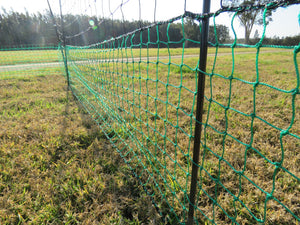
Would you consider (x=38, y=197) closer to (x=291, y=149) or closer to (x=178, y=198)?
(x=178, y=198)

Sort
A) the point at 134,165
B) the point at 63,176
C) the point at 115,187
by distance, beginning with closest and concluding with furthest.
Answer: the point at 115,187, the point at 63,176, the point at 134,165

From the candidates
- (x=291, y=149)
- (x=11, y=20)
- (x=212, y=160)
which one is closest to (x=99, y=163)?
(x=212, y=160)

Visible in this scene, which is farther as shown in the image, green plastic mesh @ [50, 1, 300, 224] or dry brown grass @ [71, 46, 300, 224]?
dry brown grass @ [71, 46, 300, 224]

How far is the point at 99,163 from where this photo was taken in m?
1.65

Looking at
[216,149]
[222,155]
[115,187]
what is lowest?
[115,187]

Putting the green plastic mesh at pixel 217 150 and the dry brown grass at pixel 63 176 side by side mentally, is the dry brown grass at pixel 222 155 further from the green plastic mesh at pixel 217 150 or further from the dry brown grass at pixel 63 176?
the dry brown grass at pixel 63 176

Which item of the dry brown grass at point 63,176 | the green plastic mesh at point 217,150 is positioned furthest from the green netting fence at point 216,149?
the dry brown grass at point 63,176

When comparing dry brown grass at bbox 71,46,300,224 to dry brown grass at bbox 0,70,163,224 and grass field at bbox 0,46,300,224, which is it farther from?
dry brown grass at bbox 0,70,163,224

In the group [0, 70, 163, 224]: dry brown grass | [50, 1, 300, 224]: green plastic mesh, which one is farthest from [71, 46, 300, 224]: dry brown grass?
[0, 70, 163, 224]: dry brown grass

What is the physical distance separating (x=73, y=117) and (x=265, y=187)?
7.12 feet

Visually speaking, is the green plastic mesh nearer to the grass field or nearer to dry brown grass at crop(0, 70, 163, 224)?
the grass field

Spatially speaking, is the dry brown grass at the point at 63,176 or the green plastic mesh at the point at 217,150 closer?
the green plastic mesh at the point at 217,150

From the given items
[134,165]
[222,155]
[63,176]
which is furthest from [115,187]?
[222,155]

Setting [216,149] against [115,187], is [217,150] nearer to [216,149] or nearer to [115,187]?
[216,149]
